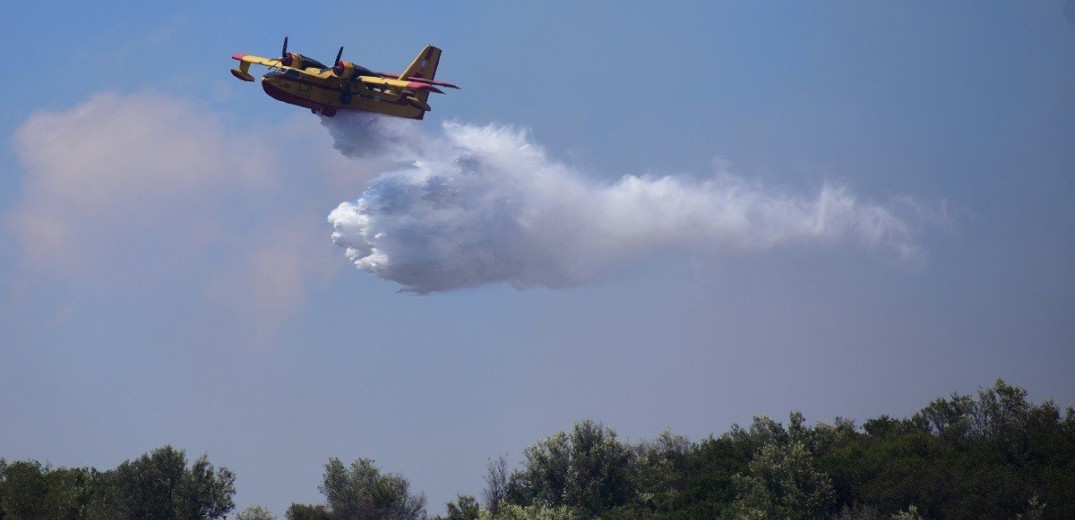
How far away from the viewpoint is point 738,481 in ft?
214

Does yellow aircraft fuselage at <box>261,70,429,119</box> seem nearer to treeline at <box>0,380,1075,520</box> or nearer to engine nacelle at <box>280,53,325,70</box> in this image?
engine nacelle at <box>280,53,325,70</box>

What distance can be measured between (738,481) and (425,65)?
2536cm

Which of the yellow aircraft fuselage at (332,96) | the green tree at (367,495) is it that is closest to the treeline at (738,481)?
the green tree at (367,495)

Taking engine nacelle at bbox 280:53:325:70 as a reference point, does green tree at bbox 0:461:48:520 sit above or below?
below

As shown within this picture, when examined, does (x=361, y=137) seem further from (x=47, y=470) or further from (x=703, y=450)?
(x=47, y=470)

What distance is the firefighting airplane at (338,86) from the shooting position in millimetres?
58812

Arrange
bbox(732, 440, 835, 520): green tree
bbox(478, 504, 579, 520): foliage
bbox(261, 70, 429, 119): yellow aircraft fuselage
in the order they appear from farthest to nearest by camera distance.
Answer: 1. bbox(732, 440, 835, 520): green tree
2. bbox(261, 70, 429, 119): yellow aircraft fuselage
3. bbox(478, 504, 579, 520): foliage

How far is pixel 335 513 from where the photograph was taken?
239 feet

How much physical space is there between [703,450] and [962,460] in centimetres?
1821

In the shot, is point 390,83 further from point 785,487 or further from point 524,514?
point 785,487

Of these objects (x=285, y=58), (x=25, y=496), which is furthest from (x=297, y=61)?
(x=25, y=496)

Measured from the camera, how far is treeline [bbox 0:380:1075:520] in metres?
59.8

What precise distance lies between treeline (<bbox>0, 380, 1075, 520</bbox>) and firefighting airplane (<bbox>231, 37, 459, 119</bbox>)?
18.9 meters

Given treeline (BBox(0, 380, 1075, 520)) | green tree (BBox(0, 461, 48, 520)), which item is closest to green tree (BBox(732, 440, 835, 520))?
treeline (BBox(0, 380, 1075, 520))
